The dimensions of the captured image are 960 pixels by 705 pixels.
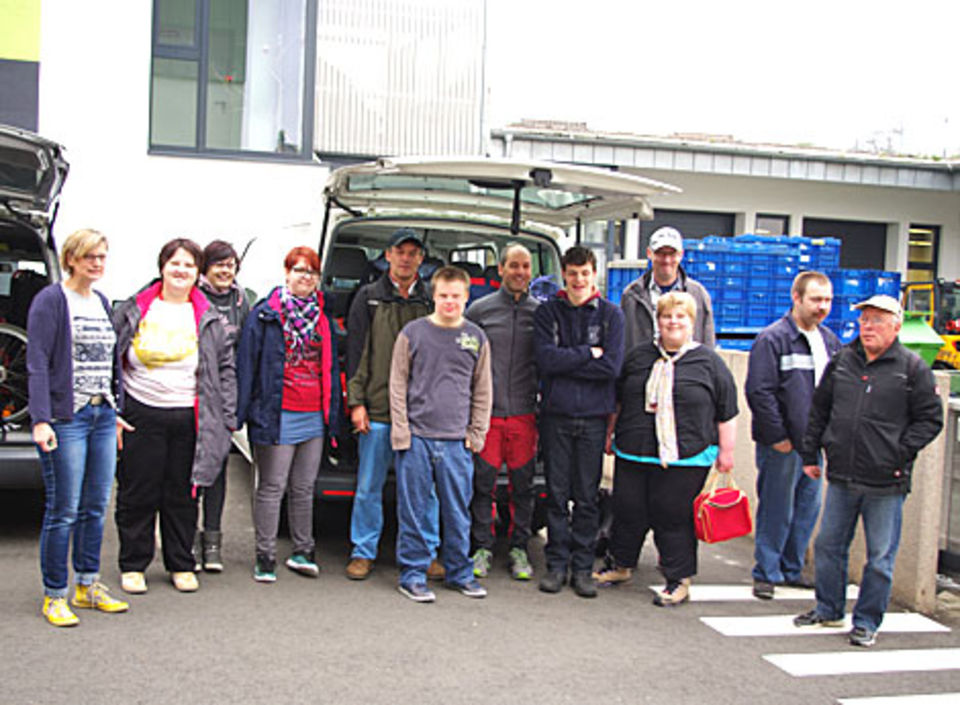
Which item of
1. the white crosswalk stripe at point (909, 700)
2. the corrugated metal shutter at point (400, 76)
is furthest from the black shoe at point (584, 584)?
the corrugated metal shutter at point (400, 76)

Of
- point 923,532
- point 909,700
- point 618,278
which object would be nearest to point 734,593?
point 923,532

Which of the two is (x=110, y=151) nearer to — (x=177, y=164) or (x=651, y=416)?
(x=177, y=164)

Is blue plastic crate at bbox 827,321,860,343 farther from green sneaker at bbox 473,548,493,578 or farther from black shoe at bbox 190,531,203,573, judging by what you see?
black shoe at bbox 190,531,203,573

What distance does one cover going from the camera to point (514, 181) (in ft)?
19.1

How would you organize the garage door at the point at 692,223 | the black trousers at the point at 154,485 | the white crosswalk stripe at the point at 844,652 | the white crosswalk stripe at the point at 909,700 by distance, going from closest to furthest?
the white crosswalk stripe at the point at 909,700, the white crosswalk stripe at the point at 844,652, the black trousers at the point at 154,485, the garage door at the point at 692,223

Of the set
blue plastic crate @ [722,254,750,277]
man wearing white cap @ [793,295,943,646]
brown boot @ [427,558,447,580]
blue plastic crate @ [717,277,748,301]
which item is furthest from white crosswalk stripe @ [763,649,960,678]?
blue plastic crate @ [722,254,750,277]

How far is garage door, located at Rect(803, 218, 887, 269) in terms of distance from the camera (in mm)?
21828

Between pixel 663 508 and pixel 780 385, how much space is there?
104cm

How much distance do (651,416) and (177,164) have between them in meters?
9.70

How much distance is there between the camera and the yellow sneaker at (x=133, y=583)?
17.3ft

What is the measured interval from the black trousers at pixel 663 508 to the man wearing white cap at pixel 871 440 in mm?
720

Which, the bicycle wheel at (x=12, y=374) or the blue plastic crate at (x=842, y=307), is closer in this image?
the bicycle wheel at (x=12, y=374)

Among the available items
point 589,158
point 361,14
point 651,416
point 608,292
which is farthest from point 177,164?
point 651,416

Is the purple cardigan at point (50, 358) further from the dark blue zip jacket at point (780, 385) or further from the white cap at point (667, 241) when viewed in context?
the dark blue zip jacket at point (780, 385)
